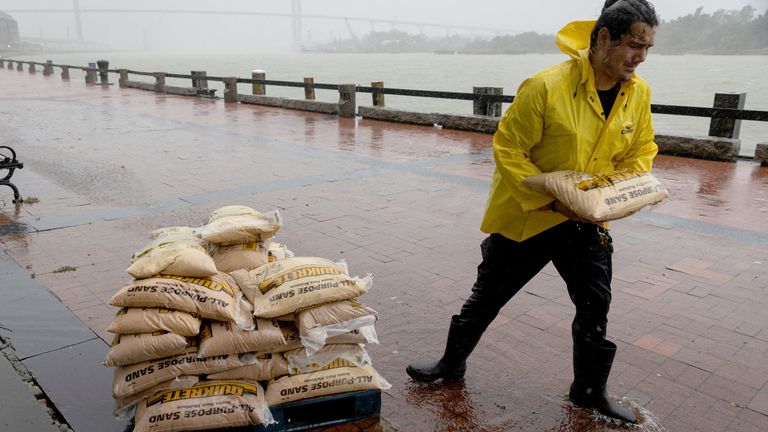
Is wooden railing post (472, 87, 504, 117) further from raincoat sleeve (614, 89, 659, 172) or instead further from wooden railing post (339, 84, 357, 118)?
raincoat sleeve (614, 89, 659, 172)

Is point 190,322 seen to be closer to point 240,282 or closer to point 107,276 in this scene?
point 240,282

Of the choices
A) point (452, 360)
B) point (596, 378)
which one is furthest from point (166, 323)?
point (596, 378)

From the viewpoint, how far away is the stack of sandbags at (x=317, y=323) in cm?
278

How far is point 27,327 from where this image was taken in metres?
3.78

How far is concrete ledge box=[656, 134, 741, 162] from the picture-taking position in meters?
9.81

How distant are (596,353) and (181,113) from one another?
53.6 ft

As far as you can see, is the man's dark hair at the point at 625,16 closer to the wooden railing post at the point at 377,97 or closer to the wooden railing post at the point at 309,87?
the wooden railing post at the point at 377,97

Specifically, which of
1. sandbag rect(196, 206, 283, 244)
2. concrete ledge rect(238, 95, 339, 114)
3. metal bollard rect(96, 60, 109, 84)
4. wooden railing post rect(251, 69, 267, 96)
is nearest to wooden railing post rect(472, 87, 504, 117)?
concrete ledge rect(238, 95, 339, 114)

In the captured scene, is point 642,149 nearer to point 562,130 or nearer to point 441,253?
point 562,130

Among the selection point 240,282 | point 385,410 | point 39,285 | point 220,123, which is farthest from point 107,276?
point 220,123

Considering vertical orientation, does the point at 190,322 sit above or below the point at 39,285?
above

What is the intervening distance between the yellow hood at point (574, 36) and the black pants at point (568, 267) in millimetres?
769

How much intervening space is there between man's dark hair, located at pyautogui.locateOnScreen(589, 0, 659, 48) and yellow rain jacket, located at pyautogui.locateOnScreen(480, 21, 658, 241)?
17cm

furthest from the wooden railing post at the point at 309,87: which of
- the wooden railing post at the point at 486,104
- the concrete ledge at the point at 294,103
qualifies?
the wooden railing post at the point at 486,104
